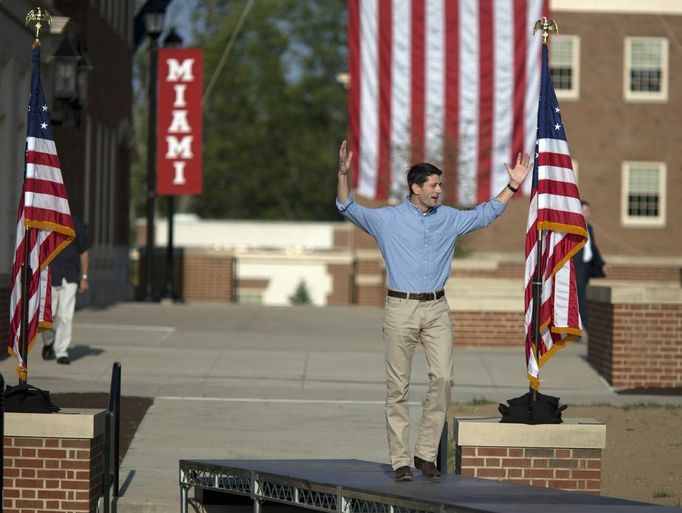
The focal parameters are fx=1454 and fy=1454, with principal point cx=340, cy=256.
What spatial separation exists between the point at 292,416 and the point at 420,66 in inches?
899

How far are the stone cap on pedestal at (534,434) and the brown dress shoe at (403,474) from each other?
2.37 feet

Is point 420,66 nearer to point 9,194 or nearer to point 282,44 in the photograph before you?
point 9,194

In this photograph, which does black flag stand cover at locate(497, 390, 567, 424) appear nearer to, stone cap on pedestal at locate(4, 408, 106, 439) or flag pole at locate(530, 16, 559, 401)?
flag pole at locate(530, 16, 559, 401)

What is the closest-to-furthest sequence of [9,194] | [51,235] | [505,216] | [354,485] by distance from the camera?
[354,485]
[51,235]
[9,194]
[505,216]

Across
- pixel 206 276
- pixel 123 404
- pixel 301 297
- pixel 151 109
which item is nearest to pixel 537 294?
pixel 123 404

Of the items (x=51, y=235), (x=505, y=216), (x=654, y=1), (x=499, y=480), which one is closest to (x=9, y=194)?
(x=51, y=235)

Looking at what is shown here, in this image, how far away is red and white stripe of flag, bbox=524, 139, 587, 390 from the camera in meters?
10.7

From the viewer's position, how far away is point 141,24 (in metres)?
35.8

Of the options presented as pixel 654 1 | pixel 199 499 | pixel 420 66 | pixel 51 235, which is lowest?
pixel 199 499

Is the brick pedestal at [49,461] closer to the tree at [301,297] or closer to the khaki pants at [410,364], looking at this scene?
the khaki pants at [410,364]

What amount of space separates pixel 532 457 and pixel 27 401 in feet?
11.3

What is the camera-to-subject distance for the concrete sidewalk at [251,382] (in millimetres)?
12602

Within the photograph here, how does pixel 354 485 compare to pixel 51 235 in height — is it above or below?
below

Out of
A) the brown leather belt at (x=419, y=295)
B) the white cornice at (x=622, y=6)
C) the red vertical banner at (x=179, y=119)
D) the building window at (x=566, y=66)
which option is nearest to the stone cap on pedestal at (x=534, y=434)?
the brown leather belt at (x=419, y=295)
